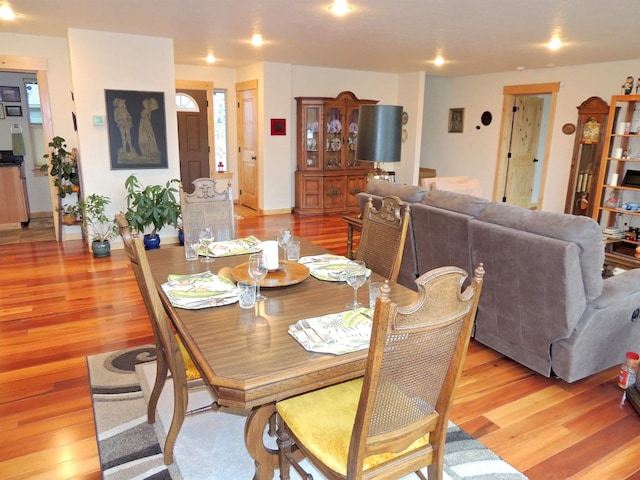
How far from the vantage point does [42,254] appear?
5.08 m

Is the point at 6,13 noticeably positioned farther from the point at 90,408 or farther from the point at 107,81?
the point at 90,408

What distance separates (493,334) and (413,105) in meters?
5.98

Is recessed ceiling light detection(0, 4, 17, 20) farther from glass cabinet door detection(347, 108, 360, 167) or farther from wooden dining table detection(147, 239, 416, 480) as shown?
glass cabinet door detection(347, 108, 360, 167)

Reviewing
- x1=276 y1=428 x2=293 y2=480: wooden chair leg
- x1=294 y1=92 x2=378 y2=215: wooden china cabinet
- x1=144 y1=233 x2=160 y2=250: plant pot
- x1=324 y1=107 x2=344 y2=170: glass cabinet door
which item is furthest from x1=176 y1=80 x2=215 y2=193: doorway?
x1=276 y1=428 x2=293 y2=480: wooden chair leg

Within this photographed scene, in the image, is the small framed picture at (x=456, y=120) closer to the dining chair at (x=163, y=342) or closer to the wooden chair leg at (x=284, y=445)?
the dining chair at (x=163, y=342)

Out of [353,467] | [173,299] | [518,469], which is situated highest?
[173,299]

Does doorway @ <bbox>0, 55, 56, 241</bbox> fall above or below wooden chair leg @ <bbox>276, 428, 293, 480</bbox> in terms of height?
above

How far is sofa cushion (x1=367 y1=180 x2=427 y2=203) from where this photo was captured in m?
3.47

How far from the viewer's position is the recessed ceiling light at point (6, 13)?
12.9 ft

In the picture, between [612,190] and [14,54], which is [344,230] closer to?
[612,190]

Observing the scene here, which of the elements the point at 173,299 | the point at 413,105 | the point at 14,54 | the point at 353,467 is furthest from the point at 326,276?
the point at 413,105

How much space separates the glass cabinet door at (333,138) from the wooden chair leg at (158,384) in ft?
19.4

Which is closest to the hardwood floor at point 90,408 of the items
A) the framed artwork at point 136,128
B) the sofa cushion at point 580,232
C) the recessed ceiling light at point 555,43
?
the sofa cushion at point 580,232

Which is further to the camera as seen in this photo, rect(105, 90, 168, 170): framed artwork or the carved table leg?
rect(105, 90, 168, 170): framed artwork
